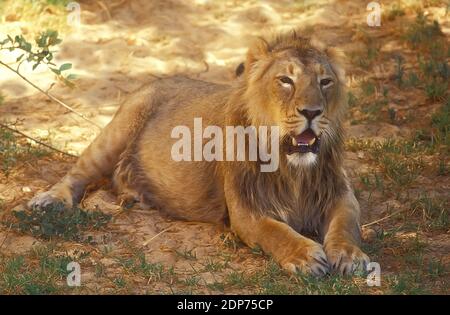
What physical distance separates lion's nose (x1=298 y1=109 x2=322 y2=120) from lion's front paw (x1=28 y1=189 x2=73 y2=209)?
1904mm

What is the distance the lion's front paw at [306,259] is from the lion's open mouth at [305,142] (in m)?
0.53

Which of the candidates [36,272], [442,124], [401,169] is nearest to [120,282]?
[36,272]

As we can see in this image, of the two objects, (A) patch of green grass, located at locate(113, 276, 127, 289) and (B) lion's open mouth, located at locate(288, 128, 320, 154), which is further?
(B) lion's open mouth, located at locate(288, 128, 320, 154)

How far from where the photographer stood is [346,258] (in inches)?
190

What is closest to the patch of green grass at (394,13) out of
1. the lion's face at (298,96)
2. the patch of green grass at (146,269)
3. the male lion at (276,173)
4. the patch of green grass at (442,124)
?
the patch of green grass at (442,124)

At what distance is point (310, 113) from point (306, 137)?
18cm

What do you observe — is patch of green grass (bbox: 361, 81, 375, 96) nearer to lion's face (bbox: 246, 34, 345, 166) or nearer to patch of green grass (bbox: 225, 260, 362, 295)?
lion's face (bbox: 246, 34, 345, 166)

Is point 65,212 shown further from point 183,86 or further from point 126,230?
point 183,86

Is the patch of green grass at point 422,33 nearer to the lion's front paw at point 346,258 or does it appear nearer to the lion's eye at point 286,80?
the lion's eye at point 286,80

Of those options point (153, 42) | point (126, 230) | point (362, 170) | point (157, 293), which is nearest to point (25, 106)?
point (153, 42)

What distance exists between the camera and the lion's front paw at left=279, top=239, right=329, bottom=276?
15.6 ft

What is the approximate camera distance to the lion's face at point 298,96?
196 inches

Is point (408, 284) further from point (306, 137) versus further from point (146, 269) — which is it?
point (146, 269)

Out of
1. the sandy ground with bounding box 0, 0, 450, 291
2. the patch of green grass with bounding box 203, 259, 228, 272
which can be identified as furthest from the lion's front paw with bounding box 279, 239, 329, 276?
the sandy ground with bounding box 0, 0, 450, 291
